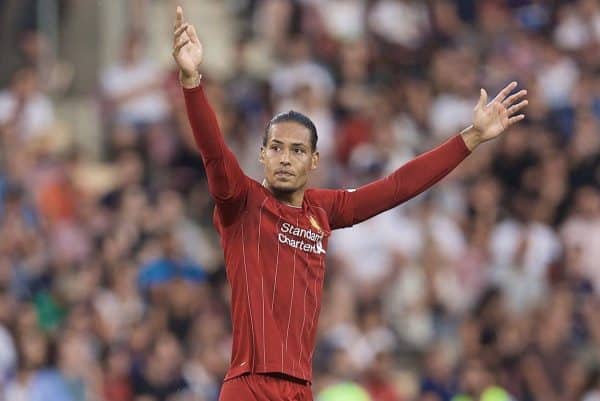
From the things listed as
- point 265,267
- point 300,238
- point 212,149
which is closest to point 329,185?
point 300,238

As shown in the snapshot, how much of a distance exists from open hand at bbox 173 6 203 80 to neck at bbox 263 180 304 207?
0.71 m

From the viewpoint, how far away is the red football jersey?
7.24 metres

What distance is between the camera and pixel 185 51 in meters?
7.11

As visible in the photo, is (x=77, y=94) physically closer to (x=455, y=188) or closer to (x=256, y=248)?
(x=455, y=188)

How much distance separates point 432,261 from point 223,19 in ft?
16.4

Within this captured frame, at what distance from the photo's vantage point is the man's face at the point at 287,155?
7.40m

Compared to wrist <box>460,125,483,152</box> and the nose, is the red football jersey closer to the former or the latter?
the nose

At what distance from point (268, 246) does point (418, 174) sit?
0.97 meters

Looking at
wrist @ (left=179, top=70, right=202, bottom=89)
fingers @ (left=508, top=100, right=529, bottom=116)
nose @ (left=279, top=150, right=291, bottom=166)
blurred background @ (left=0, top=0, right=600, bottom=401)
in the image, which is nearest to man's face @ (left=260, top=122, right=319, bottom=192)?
nose @ (left=279, top=150, right=291, bottom=166)

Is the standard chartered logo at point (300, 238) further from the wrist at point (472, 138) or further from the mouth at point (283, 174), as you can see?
the wrist at point (472, 138)

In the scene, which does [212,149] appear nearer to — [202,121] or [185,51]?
[202,121]

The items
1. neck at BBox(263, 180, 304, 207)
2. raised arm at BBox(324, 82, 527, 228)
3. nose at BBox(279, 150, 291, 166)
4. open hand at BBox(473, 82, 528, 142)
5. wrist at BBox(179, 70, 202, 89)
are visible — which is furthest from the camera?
open hand at BBox(473, 82, 528, 142)

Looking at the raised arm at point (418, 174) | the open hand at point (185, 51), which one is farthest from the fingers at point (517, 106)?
the open hand at point (185, 51)

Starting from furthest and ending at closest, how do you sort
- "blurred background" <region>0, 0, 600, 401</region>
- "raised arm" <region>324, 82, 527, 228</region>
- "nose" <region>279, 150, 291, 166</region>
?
"blurred background" <region>0, 0, 600, 401</region>
"raised arm" <region>324, 82, 527, 228</region>
"nose" <region>279, 150, 291, 166</region>
